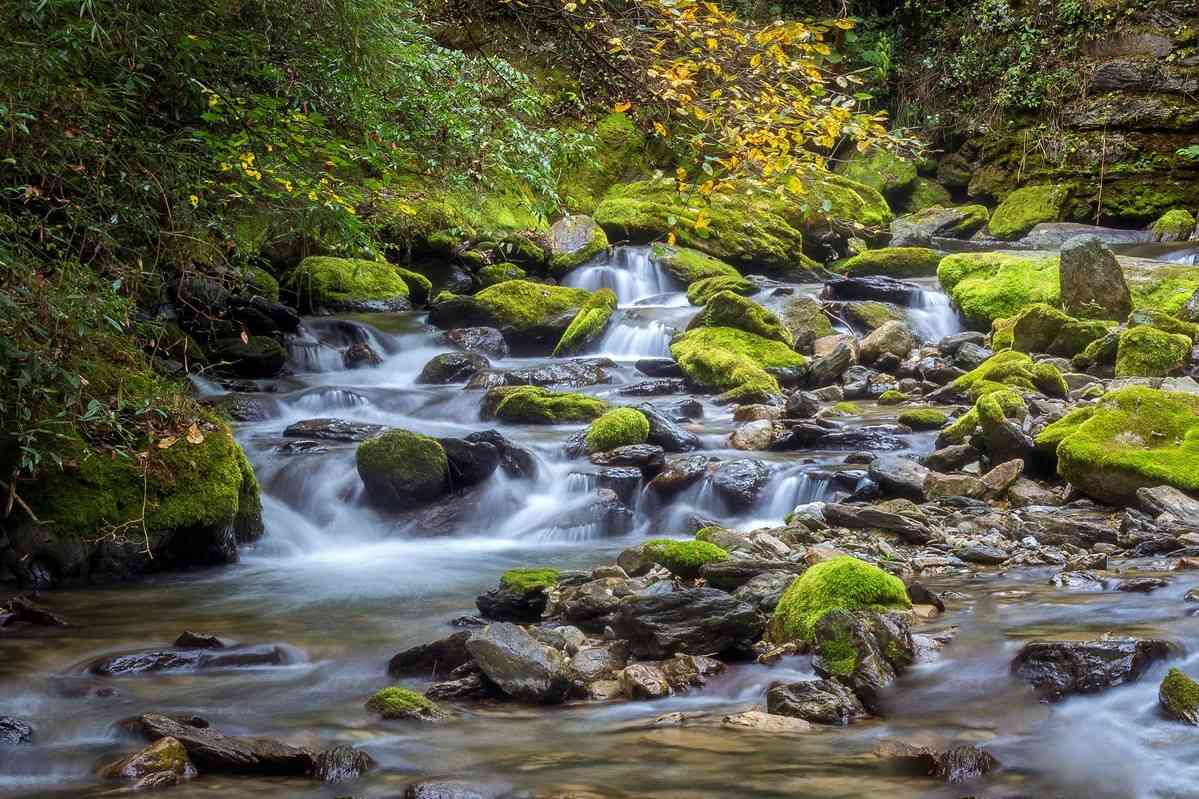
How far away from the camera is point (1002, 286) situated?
618 inches

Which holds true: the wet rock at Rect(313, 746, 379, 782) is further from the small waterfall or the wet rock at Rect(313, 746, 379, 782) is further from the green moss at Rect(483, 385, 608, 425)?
the small waterfall

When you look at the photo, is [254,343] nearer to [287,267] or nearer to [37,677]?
[287,267]

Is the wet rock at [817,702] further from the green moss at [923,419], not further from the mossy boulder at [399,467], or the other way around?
the green moss at [923,419]

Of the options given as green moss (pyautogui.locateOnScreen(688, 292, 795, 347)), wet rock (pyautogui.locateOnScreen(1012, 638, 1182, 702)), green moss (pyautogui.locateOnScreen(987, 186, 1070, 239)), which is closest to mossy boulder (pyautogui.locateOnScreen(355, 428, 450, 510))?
wet rock (pyautogui.locateOnScreen(1012, 638, 1182, 702))

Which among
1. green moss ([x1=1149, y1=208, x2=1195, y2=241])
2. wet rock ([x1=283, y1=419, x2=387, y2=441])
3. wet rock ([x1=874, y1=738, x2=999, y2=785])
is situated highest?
green moss ([x1=1149, y1=208, x2=1195, y2=241])

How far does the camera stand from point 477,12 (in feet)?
19.2

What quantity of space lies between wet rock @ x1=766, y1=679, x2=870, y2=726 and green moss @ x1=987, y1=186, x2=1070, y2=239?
869 inches

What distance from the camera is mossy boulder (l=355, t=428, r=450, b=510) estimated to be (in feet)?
29.8

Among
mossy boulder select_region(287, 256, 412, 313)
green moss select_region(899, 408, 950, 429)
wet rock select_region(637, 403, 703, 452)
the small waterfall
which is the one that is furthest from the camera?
mossy boulder select_region(287, 256, 412, 313)

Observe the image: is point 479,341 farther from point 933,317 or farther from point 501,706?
point 501,706

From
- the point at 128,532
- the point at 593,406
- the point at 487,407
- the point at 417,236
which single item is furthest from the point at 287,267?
the point at 128,532

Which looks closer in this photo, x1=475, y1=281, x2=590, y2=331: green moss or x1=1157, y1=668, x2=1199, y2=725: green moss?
x1=1157, y1=668, x2=1199, y2=725: green moss

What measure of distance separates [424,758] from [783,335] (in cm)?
1125

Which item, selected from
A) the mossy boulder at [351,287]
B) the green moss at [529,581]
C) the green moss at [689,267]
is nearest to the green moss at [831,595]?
the green moss at [529,581]
